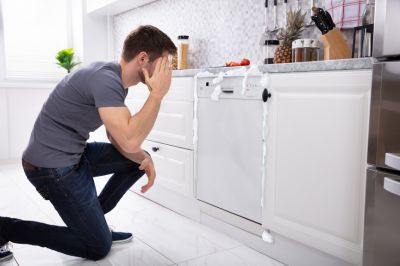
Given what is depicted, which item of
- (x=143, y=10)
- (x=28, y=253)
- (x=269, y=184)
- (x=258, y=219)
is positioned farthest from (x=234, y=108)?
(x=143, y=10)

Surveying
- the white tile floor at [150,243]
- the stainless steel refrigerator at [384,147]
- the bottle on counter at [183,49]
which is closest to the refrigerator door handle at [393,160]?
the stainless steel refrigerator at [384,147]

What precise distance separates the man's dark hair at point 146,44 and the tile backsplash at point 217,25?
35.9 inches

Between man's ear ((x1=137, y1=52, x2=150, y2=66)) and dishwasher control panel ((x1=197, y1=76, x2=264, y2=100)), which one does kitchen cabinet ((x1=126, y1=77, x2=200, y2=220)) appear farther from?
man's ear ((x1=137, y1=52, x2=150, y2=66))

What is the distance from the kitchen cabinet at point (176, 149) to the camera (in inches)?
84.1

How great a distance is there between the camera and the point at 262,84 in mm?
1633

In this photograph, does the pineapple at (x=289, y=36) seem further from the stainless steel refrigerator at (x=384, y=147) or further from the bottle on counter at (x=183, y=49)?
the bottle on counter at (x=183, y=49)

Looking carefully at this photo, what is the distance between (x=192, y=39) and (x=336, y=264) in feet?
6.52

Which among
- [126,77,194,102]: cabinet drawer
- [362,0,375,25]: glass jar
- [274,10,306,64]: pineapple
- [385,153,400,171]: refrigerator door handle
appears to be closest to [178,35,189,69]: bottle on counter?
[126,77,194,102]: cabinet drawer

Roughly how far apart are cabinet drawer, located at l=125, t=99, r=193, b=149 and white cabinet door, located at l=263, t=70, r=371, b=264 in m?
0.62

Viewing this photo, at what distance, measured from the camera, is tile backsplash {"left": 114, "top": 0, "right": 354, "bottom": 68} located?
2.31m

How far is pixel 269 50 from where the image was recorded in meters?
2.12

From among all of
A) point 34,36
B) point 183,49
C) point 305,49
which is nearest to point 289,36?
point 305,49

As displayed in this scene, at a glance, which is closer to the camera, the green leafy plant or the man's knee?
the man's knee

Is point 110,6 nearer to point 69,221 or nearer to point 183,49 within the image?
point 183,49
